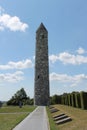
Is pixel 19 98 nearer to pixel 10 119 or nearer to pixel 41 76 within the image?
pixel 41 76

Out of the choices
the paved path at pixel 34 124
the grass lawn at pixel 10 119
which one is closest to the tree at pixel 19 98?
the grass lawn at pixel 10 119

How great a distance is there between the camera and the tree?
50119mm

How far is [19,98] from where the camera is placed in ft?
171

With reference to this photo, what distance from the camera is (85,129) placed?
35.9 feet

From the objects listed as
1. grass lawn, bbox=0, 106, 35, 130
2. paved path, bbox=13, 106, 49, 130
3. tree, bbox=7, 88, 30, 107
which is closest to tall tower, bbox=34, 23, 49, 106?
tree, bbox=7, 88, 30, 107

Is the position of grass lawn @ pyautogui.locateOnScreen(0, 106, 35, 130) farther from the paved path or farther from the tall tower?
the tall tower

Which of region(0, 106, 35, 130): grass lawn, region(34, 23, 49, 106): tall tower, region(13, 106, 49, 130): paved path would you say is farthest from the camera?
region(34, 23, 49, 106): tall tower

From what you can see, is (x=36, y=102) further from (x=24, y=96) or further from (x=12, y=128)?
(x=12, y=128)

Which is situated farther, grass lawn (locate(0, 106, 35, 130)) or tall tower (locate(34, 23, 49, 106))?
tall tower (locate(34, 23, 49, 106))

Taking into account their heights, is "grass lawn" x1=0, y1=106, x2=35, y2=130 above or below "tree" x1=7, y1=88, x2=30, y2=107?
below

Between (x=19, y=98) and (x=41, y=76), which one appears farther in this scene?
(x=19, y=98)

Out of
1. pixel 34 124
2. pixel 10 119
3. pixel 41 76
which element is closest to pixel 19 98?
pixel 41 76

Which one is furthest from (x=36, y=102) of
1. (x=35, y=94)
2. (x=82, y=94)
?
(x=82, y=94)

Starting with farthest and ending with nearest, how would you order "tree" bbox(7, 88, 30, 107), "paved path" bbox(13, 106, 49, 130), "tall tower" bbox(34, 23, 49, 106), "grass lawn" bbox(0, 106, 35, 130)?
"tree" bbox(7, 88, 30, 107) → "tall tower" bbox(34, 23, 49, 106) → "grass lawn" bbox(0, 106, 35, 130) → "paved path" bbox(13, 106, 49, 130)
